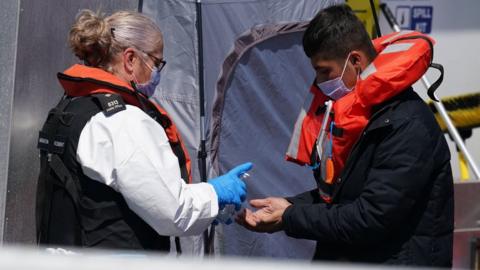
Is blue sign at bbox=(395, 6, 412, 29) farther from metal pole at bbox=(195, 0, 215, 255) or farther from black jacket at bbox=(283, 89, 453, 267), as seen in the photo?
black jacket at bbox=(283, 89, 453, 267)

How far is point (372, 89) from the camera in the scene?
238 cm

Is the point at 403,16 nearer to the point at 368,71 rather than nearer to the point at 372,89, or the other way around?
the point at 368,71

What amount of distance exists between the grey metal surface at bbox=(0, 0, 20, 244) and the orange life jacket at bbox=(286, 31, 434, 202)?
1152 millimetres

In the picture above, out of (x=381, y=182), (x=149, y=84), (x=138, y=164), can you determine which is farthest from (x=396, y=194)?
(x=149, y=84)

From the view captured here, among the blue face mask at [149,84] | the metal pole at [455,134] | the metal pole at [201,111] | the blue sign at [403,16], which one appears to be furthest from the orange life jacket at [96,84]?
the blue sign at [403,16]

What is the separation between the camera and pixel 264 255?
12.8 feet

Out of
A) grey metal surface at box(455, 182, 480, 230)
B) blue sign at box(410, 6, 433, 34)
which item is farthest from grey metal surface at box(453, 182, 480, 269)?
blue sign at box(410, 6, 433, 34)

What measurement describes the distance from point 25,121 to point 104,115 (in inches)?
29.7

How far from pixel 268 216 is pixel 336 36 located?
0.70 metres

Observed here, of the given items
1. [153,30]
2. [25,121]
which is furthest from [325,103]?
[25,121]

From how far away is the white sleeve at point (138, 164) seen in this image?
2289 millimetres

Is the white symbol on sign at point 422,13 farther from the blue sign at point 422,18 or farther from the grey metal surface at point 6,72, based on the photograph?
the grey metal surface at point 6,72

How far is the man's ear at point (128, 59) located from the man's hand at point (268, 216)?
0.68 meters

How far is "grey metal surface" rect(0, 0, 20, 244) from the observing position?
2861 millimetres
